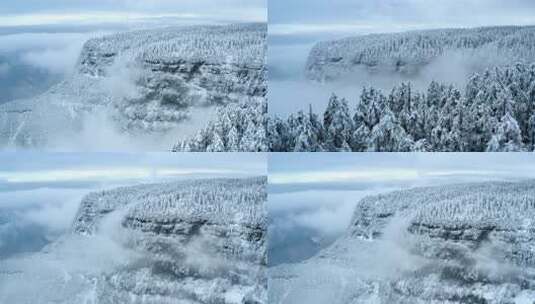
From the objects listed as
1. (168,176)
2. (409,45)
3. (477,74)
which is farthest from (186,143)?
(477,74)

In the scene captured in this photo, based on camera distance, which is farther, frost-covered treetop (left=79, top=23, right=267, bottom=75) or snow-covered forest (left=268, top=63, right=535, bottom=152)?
frost-covered treetop (left=79, top=23, right=267, bottom=75)

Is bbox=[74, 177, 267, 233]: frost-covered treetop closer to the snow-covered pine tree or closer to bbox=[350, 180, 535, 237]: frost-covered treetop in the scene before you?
the snow-covered pine tree

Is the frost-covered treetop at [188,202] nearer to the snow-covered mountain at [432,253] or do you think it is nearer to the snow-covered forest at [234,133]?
the snow-covered forest at [234,133]

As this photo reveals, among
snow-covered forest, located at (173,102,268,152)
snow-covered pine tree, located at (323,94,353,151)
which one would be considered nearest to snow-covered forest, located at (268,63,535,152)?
snow-covered pine tree, located at (323,94,353,151)

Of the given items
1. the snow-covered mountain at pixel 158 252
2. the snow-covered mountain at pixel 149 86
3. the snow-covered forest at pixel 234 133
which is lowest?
the snow-covered mountain at pixel 158 252

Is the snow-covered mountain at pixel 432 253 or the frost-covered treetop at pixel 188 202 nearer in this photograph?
the snow-covered mountain at pixel 432 253

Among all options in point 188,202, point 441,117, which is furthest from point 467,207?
point 188,202

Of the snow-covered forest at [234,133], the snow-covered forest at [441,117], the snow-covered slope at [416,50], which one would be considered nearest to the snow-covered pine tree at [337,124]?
the snow-covered forest at [441,117]
